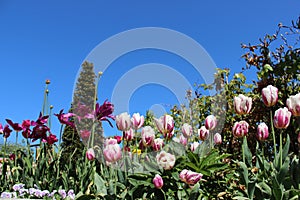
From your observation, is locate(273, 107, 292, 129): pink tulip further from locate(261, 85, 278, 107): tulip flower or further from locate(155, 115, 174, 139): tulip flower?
locate(155, 115, 174, 139): tulip flower

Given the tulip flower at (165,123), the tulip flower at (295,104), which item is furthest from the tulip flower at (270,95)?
the tulip flower at (165,123)

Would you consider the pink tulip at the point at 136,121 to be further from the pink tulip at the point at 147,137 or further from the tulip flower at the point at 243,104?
the tulip flower at the point at 243,104

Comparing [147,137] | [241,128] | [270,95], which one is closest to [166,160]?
[147,137]

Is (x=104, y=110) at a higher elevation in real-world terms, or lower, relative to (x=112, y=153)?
higher

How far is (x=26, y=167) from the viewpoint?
2.47 metres

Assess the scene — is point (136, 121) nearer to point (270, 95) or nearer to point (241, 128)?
point (241, 128)

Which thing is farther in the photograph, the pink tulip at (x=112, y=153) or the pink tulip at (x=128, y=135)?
the pink tulip at (x=128, y=135)

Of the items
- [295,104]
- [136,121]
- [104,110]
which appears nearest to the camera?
[295,104]

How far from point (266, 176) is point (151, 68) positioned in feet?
6.26

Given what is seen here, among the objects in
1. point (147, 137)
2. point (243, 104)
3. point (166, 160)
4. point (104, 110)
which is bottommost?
point (166, 160)

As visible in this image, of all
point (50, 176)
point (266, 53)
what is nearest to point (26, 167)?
point (50, 176)

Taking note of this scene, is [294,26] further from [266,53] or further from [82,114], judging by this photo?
[82,114]

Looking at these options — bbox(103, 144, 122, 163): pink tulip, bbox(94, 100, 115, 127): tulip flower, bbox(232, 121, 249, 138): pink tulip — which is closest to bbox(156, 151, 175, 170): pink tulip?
bbox(103, 144, 122, 163): pink tulip

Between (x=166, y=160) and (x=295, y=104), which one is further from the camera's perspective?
(x=295, y=104)
